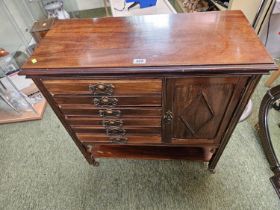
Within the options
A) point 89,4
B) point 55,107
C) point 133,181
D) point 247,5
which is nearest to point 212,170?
point 133,181

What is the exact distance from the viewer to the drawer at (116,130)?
36.3 inches

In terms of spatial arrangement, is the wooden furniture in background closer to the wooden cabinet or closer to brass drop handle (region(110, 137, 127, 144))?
the wooden cabinet

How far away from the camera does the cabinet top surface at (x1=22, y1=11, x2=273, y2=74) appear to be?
0.65m

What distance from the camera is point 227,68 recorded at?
611 mm

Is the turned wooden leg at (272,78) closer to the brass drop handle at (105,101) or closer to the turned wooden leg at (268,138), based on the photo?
the turned wooden leg at (268,138)

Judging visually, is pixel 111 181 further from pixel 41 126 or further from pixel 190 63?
pixel 190 63

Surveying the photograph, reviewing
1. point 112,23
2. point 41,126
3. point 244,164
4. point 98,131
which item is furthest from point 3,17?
point 244,164

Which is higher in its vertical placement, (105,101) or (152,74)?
(152,74)

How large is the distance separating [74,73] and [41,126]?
3.58 ft

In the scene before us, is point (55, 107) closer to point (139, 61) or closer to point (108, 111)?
point (108, 111)

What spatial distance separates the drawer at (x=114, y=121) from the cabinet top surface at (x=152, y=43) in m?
0.29

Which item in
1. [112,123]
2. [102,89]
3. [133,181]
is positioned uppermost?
[102,89]

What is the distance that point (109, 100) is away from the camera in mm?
781

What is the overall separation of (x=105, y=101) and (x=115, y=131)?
224 millimetres
